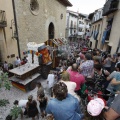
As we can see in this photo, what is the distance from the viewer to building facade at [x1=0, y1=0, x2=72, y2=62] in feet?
26.2

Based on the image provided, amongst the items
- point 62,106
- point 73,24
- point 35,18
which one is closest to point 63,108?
point 62,106

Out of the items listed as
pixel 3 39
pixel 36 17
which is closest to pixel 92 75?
pixel 3 39

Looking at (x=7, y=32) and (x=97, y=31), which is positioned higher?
(x=97, y=31)

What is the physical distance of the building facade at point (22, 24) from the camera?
8.00m

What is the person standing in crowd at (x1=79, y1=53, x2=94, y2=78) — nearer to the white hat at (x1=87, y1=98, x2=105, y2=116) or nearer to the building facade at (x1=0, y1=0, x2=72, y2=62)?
the white hat at (x1=87, y1=98, x2=105, y2=116)

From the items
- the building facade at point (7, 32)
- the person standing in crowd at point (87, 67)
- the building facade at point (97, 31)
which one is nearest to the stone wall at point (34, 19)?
the building facade at point (7, 32)


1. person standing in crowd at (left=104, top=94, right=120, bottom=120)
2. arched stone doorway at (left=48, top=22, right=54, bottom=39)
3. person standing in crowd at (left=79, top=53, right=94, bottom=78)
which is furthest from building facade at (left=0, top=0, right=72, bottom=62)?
person standing in crowd at (left=104, top=94, right=120, bottom=120)

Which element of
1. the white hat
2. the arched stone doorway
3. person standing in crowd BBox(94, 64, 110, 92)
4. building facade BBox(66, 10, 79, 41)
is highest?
building facade BBox(66, 10, 79, 41)

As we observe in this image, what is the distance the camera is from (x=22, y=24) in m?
9.40

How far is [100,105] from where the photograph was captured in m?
1.92

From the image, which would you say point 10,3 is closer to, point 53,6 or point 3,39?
point 3,39

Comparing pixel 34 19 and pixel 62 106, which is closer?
pixel 62 106

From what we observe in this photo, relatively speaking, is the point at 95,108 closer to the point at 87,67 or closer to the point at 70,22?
the point at 87,67

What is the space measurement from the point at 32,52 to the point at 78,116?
17.3ft
